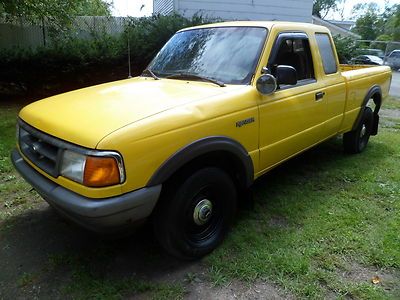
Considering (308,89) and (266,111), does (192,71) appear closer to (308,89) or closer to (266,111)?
(266,111)

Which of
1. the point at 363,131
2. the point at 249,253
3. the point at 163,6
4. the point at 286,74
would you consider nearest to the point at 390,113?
the point at 363,131

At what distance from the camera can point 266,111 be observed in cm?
333

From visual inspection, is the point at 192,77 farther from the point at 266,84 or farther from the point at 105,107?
the point at 105,107

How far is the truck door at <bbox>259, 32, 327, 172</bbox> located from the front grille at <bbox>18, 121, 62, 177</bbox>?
1.76 m

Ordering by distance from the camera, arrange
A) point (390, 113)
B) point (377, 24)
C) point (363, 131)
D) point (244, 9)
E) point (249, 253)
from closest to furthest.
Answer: point (249, 253) → point (363, 131) → point (390, 113) → point (244, 9) → point (377, 24)

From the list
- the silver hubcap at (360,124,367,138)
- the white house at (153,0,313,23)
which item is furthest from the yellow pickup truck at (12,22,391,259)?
the white house at (153,0,313,23)

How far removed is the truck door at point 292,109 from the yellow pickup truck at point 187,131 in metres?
0.01

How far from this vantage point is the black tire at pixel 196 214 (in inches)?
107

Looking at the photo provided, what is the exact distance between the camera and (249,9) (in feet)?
42.4

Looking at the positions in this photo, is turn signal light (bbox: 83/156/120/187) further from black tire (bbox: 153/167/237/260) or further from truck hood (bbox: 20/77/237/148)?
black tire (bbox: 153/167/237/260)

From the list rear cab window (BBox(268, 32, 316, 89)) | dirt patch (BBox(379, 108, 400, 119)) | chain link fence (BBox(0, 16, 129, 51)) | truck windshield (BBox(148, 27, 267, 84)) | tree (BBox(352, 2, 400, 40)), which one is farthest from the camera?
tree (BBox(352, 2, 400, 40))

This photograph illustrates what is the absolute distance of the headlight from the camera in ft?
7.50

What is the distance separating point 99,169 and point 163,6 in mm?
12856

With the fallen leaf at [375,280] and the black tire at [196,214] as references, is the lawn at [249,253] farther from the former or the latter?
the black tire at [196,214]
